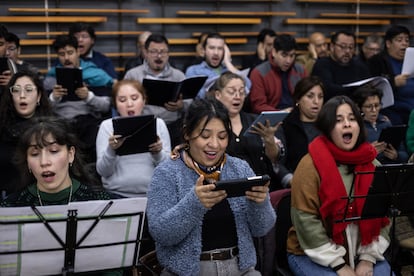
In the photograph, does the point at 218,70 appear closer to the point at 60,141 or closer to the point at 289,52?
the point at 289,52

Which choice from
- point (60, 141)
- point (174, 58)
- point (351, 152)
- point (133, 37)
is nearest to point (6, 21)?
point (133, 37)

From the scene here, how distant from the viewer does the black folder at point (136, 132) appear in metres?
2.75

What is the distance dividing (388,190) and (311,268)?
Answer: 493 mm

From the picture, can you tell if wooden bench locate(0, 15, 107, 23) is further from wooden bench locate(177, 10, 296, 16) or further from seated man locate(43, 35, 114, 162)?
seated man locate(43, 35, 114, 162)

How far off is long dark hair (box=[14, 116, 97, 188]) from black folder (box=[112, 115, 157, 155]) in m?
0.48

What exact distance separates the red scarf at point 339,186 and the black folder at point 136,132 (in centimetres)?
90

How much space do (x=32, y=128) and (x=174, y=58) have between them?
4538 millimetres

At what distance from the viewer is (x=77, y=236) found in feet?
5.78

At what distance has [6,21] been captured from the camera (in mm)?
5656

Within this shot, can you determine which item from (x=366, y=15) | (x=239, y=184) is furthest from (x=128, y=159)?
(x=366, y=15)

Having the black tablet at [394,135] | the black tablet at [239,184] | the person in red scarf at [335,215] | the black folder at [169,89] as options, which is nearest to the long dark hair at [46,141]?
the black tablet at [239,184]

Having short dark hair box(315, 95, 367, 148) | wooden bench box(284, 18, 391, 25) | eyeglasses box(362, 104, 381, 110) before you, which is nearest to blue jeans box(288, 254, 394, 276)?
short dark hair box(315, 95, 367, 148)

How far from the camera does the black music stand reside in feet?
5.65

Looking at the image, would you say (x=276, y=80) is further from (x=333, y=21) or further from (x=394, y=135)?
(x=333, y=21)
